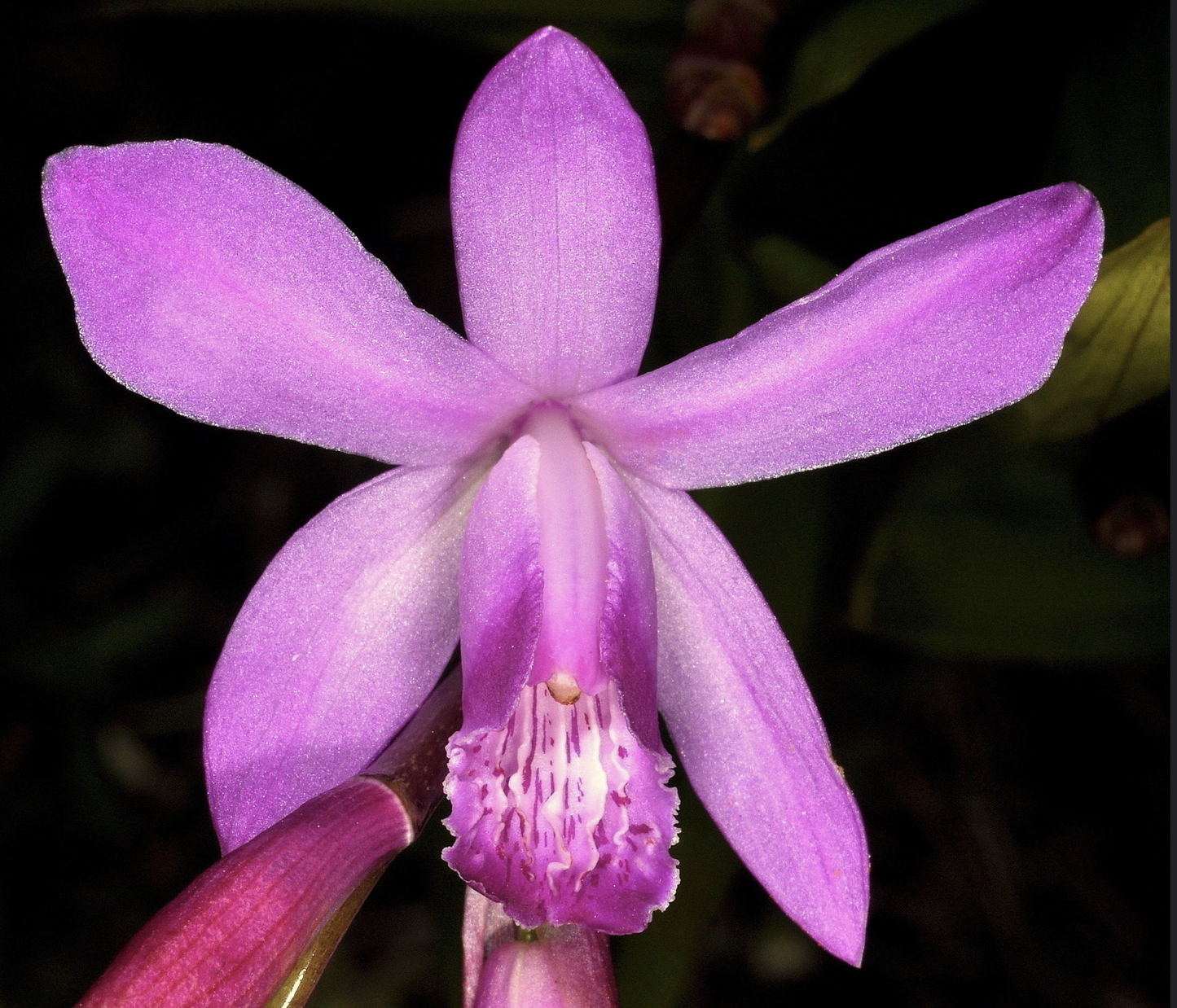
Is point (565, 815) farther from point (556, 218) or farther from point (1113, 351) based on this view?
point (1113, 351)

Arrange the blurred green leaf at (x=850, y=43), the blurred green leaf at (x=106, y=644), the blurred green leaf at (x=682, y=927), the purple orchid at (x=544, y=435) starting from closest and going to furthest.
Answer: the purple orchid at (x=544, y=435) < the blurred green leaf at (x=850, y=43) < the blurred green leaf at (x=682, y=927) < the blurred green leaf at (x=106, y=644)

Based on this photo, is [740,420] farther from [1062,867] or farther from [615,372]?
[1062,867]

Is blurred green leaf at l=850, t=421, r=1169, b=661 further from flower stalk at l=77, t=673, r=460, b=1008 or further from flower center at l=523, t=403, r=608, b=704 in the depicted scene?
flower stalk at l=77, t=673, r=460, b=1008

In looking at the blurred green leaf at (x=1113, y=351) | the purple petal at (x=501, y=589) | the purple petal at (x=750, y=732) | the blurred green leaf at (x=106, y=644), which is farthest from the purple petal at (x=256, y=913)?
the blurred green leaf at (x=106, y=644)

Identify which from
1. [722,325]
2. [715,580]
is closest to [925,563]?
[722,325]

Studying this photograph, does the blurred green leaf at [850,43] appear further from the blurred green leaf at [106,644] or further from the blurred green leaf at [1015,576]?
the blurred green leaf at [106,644]

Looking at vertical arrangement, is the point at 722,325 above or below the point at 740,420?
above

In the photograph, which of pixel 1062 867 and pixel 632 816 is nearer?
pixel 632 816
